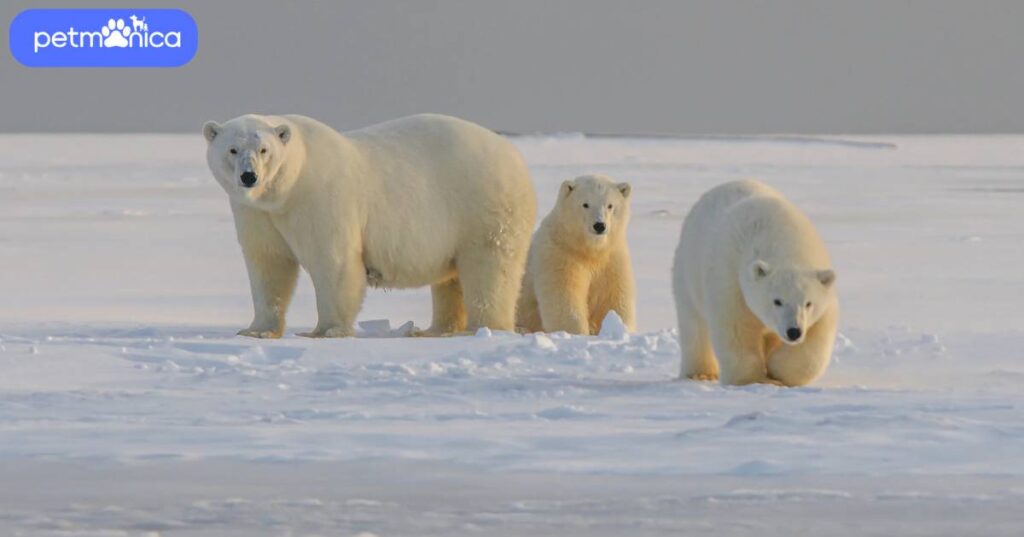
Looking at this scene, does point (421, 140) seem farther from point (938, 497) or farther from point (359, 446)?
point (938, 497)

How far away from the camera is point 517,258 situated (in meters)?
8.22

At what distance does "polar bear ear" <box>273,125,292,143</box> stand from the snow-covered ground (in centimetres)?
87

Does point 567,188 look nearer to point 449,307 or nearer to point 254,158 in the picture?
point 449,307

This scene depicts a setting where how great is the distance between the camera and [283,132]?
7449 millimetres

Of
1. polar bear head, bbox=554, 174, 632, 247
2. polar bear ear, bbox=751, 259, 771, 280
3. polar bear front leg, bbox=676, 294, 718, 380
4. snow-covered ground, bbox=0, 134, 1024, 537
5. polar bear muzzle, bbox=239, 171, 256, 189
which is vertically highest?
polar bear muzzle, bbox=239, 171, 256, 189

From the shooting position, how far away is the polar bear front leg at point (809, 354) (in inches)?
231

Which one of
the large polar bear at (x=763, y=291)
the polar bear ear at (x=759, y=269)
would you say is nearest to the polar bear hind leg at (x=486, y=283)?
the large polar bear at (x=763, y=291)

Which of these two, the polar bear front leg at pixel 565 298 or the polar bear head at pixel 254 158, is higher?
the polar bear head at pixel 254 158

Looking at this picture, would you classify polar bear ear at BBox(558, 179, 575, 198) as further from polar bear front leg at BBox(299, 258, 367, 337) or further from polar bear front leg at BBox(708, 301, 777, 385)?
polar bear front leg at BBox(708, 301, 777, 385)

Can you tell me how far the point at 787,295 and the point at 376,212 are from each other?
102 inches

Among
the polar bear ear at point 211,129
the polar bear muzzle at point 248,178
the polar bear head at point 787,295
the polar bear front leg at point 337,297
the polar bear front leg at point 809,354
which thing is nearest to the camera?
the polar bear head at point 787,295

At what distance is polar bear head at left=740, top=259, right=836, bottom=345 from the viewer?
5.61 m

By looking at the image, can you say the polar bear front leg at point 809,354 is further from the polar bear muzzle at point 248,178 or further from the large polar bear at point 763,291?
the polar bear muzzle at point 248,178

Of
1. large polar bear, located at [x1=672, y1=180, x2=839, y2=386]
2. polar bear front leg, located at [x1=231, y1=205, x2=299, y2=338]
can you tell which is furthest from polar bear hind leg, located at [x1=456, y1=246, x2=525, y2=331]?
large polar bear, located at [x1=672, y1=180, x2=839, y2=386]
